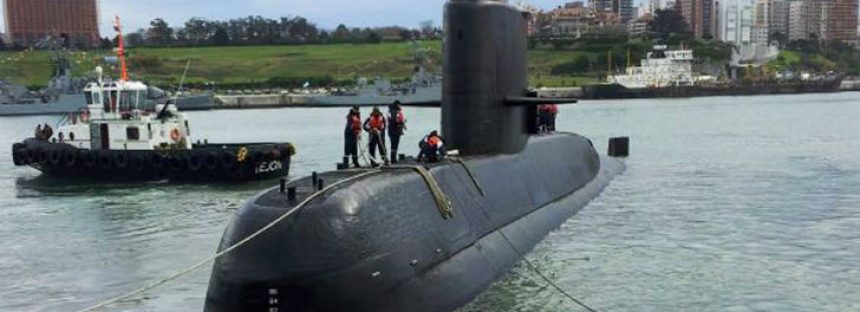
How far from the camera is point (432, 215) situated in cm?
1127

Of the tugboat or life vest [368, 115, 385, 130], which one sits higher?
life vest [368, 115, 385, 130]

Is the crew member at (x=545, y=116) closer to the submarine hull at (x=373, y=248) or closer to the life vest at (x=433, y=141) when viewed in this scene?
the life vest at (x=433, y=141)

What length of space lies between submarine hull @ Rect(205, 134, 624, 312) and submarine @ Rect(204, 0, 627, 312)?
0.05ft

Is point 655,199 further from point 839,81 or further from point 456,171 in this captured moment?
point 839,81

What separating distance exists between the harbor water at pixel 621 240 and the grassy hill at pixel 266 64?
108 m

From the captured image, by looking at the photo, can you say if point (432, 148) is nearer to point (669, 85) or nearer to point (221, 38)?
point (669, 85)

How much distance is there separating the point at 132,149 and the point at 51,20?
493 ft

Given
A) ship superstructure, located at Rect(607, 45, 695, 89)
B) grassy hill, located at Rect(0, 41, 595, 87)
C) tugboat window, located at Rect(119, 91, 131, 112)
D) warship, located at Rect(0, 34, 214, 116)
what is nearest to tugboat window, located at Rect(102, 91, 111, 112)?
tugboat window, located at Rect(119, 91, 131, 112)

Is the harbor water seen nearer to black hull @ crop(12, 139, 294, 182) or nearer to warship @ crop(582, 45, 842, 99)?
black hull @ crop(12, 139, 294, 182)

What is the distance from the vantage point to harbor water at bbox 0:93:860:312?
13375 millimetres

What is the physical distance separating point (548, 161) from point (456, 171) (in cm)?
585

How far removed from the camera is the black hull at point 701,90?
122750 millimetres

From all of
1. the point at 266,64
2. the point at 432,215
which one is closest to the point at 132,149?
the point at 432,215

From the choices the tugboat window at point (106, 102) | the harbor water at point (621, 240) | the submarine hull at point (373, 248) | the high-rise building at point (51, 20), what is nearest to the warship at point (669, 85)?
the harbor water at point (621, 240)
